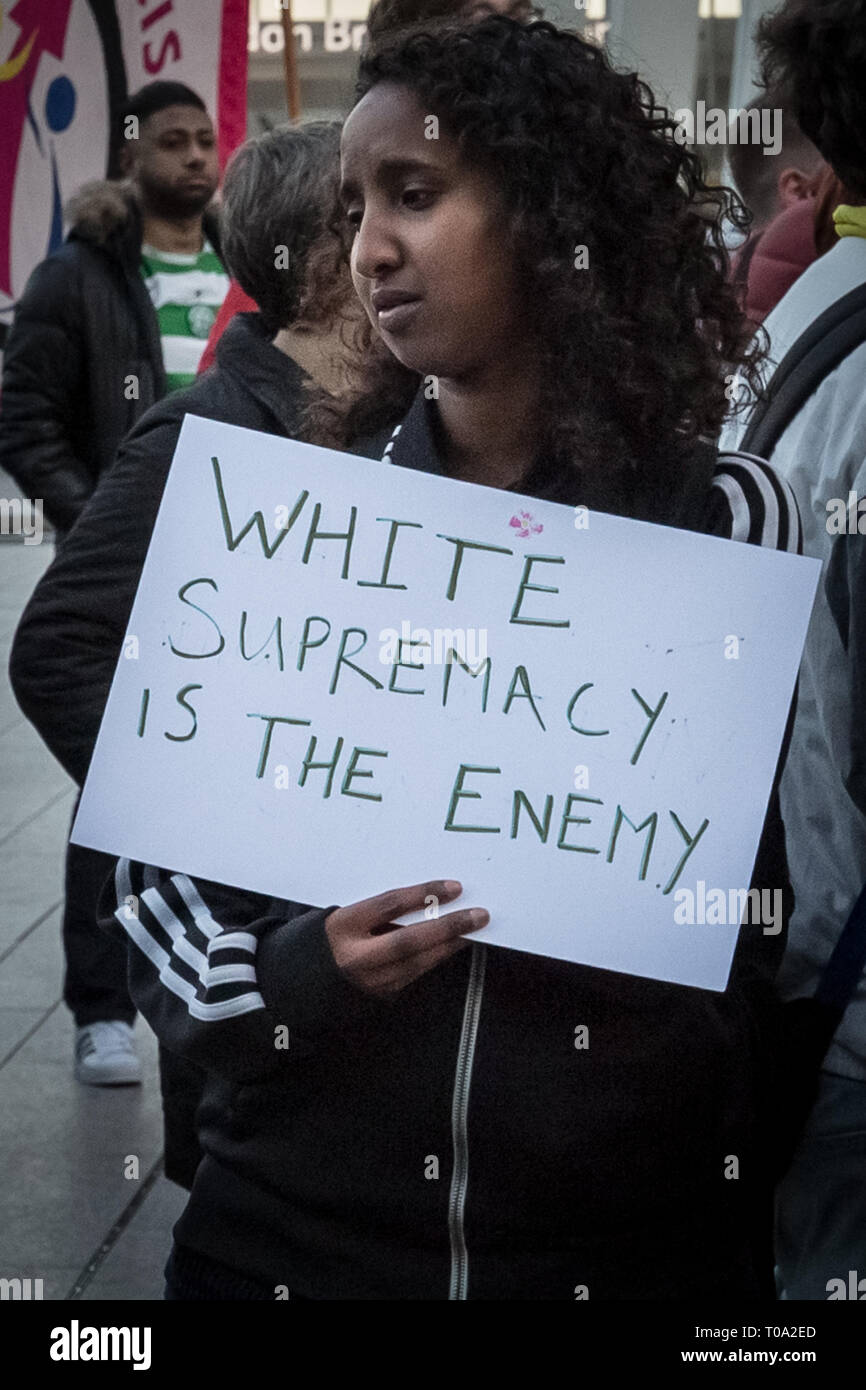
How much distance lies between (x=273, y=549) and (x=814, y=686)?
59cm

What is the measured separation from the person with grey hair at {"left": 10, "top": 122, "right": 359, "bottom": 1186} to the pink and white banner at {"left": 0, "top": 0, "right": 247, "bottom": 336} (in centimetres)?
193

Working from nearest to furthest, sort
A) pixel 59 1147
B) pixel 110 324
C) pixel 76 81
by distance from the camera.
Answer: pixel 59 1147
pixel 110 324
pixel 76 81

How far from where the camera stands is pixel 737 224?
1.68m

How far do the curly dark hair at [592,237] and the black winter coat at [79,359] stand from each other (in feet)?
9.50

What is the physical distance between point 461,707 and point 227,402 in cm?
104

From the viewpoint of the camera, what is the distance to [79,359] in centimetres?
437

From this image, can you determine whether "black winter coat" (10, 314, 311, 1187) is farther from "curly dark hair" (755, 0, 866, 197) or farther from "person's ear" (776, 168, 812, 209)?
"person's ear" (776, 168, 812, 209)

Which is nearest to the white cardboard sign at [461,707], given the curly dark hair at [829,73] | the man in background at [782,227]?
the curly dark hair at [829,73]

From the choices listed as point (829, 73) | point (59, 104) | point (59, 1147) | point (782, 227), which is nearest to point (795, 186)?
point (782, 227)

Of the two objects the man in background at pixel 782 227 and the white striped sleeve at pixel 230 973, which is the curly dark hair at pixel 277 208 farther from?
the white striped sleeve at pixel 230 973

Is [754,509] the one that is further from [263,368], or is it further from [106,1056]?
[106,1056]

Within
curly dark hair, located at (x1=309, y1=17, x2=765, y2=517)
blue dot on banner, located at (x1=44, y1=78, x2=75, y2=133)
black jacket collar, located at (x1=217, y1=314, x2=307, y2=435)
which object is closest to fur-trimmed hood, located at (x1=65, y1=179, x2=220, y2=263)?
blue dot on banner, located at (x1=44, y1=78, x2=75, y2=133)

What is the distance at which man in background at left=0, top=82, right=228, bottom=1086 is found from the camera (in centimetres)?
431
